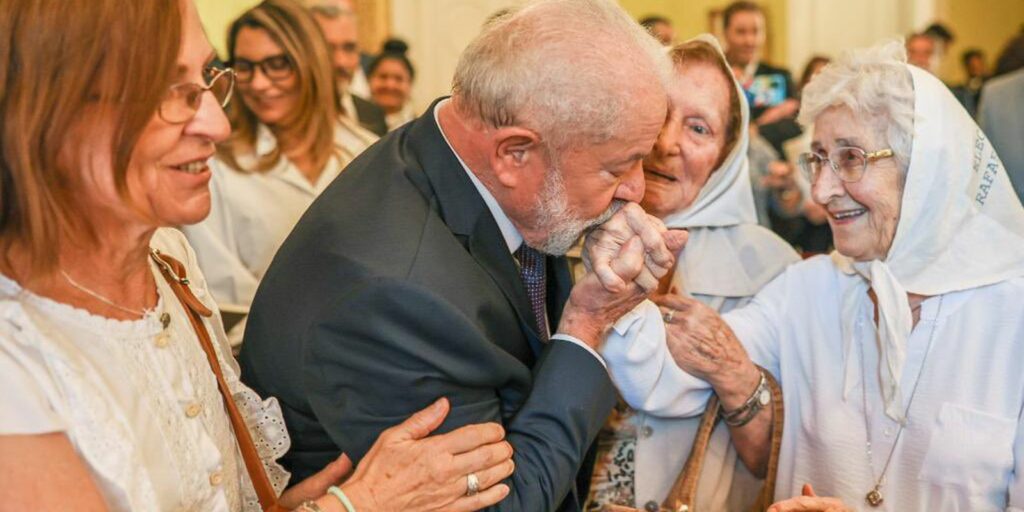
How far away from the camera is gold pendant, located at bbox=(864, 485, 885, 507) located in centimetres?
242

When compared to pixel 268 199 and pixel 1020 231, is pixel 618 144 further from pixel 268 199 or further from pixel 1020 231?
pixel 268 199

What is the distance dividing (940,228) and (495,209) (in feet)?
3.58

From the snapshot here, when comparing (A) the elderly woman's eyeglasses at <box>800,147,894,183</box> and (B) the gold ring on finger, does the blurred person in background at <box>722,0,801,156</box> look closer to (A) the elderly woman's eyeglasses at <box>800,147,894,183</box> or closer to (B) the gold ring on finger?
(A) the elderly woman's eyeglasses at <box>800,147,894,183</box>

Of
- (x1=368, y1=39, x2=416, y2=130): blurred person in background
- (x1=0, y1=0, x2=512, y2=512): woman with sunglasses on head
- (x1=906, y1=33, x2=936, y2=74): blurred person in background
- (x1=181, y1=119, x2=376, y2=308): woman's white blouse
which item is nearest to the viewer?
(x1=0, y1=0, x2=512, y2=512): woman with sunglasses on head

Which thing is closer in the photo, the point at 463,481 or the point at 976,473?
the point at 463,481

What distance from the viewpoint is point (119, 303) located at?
171cm

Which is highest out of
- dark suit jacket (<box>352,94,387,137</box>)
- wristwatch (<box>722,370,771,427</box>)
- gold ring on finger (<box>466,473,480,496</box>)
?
dark suit jacket (<box>352,94,387,137</box>)

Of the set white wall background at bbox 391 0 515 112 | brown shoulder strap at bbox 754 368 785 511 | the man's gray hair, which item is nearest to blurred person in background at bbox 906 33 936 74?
white wall background at bbox 391 0 515 112

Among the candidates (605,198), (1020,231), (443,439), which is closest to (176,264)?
(443,439)

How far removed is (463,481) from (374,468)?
0.17m

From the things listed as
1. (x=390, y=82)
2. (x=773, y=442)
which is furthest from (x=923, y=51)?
(x=773, y=442)

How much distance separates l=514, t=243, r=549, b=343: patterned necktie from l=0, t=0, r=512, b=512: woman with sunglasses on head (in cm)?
Result: 41

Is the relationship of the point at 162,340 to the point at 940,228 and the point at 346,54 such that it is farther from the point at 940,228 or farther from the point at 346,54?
the point at 346,54

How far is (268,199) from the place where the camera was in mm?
3842
